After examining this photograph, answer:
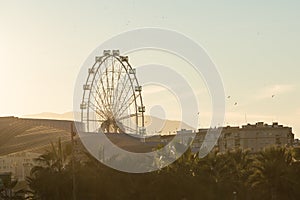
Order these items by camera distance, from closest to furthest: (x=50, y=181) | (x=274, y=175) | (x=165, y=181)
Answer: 1. (x=50, y=181)
2. (x=274, y=175)
3. (x=165, y=181)

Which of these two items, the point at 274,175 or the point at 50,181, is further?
the point at 274,175

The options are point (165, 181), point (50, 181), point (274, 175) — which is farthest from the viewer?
point (165, 181)

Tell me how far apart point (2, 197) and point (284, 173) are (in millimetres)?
19654

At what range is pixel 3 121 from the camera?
A: 102 meters

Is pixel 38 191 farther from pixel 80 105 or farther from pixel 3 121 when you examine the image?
pixel 3 121

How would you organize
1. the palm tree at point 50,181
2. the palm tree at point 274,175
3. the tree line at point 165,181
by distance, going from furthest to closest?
the palm tree at point 274,175 < the tree line at point 165,181 < the palm tree at point 50,181

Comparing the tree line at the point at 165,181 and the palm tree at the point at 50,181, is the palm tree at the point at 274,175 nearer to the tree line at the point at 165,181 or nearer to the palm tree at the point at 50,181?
the tree line at the point at 165,181

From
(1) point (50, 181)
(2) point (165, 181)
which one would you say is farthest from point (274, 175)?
(1) point (50, 181)

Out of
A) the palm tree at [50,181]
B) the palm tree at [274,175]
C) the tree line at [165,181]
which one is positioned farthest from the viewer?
the palm tree at [274,175]

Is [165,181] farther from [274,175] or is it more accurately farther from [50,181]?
[50,181]

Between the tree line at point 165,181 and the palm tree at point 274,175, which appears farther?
the palm tree at point 274,175

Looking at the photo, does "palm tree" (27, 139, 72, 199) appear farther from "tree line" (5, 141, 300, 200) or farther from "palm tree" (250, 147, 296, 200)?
"palm tree" (250, 147, 296, 200)

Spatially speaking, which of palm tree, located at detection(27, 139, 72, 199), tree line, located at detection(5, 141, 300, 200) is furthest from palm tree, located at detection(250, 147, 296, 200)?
palm tree, located at detection(27, 139, 72, 199)

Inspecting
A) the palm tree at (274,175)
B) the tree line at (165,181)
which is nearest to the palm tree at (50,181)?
the tree line at (165,181)
